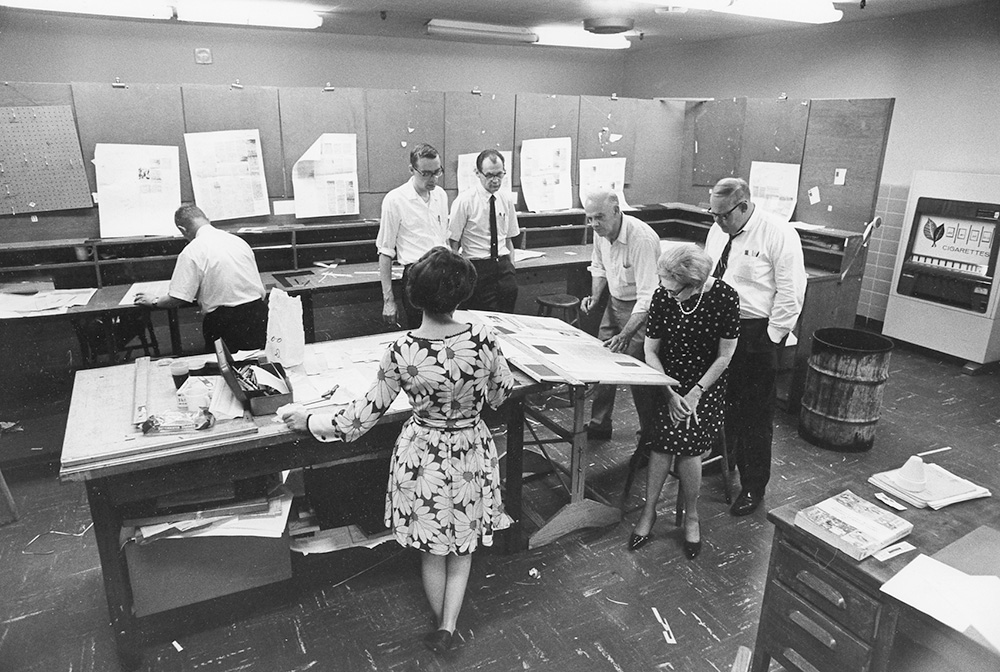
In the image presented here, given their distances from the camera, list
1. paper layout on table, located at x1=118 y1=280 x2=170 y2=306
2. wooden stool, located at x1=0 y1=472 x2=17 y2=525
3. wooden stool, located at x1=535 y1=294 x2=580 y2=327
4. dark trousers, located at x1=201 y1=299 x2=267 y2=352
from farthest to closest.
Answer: wooden stool, located at x1=535 y1=294 x2=580 y2=327 < paper layout on table, located at x1=118 y1=280 x2=170 y2=306 < dark trousers, located at x1=201 y1=299 x2=267 y2=352 < wooden stool, located at x1=0 y1=472 x2=17 y2=525

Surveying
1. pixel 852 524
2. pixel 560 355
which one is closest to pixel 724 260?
pixel 560 355

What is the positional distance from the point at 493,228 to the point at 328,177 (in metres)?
1.67

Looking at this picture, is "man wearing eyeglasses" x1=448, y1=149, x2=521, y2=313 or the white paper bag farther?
"man wearing eyeglasses" x1=448, y1=149, x2=521, y2=313

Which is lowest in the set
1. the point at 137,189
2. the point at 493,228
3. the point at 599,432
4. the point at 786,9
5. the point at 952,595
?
the point at 599,432

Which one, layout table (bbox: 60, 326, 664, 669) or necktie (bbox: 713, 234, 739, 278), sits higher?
necktie (bbox: 713, 234, 739, 278)

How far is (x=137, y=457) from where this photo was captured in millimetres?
2270

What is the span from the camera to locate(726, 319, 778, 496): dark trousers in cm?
348

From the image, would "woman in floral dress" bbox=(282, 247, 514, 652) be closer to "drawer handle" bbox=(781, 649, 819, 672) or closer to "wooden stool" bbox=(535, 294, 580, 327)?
"drawer handle" bbox=(781, 649, 819, 672)

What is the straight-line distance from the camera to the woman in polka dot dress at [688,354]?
284 cm

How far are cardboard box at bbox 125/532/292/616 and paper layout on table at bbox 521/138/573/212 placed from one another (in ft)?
13.7

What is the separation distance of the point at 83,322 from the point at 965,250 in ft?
21.5

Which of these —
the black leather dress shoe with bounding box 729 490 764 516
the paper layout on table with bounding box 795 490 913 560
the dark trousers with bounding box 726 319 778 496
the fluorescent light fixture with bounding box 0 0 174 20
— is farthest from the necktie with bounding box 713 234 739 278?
the fluorescent light fixture with bounding box 0 0 174 20

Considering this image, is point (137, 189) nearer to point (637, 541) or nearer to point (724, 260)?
point (724, 260)

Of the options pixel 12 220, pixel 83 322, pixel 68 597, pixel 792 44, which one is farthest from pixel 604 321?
pixel 792 44
